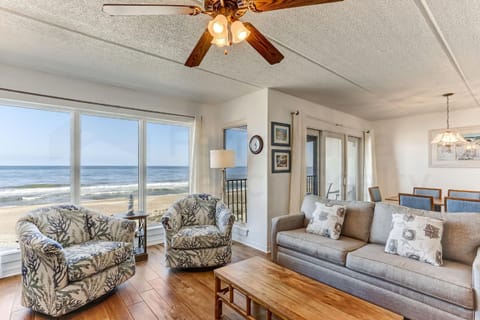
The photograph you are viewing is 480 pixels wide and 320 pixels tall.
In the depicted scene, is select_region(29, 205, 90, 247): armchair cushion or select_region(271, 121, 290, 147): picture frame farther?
select_region(271, 121, 290, 147): picture frame

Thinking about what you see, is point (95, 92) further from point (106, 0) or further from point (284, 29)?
point (284, 29)

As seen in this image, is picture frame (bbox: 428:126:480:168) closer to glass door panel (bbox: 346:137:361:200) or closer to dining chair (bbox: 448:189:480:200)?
glass door panel (bbox: 346:137:361:200)

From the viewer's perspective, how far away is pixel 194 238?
113 inches

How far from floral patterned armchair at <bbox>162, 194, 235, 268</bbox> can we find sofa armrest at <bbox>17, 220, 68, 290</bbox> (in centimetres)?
109

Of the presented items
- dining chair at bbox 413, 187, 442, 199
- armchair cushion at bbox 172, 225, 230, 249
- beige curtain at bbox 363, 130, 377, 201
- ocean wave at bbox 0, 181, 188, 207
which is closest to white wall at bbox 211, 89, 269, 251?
armchair cushion at bbox 172, 225, 230, 249

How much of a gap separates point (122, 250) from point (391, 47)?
3.36m

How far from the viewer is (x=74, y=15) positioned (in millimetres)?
1863

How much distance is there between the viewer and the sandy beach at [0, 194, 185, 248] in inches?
117

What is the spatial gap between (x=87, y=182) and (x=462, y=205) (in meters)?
4.98

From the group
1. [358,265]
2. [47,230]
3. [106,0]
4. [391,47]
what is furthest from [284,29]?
[47,230]

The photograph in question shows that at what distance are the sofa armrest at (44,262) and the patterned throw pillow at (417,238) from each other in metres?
2.86

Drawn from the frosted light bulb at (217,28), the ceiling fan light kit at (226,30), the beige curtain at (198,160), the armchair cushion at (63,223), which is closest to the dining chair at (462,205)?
the ceiling fan light kit at (226,30)

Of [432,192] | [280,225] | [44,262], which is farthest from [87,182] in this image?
[432,192]

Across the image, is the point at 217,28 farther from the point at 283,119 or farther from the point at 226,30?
the point at 283,119
